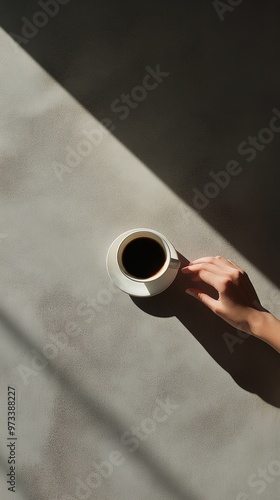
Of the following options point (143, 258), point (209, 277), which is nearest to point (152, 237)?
point (143, 258)

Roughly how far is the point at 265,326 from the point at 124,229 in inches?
15.2

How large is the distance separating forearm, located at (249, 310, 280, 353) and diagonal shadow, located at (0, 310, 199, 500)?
0.37m

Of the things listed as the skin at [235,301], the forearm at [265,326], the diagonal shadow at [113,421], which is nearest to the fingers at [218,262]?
the skin at [235,301]

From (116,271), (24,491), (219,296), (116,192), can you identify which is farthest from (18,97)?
(24,491)

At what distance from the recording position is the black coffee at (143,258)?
1209mm

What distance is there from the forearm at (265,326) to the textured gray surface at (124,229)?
0.24ft

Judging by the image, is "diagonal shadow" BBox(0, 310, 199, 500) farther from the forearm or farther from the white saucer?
the forearm

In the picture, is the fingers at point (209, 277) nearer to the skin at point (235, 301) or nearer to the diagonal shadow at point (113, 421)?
the skin at point (235, 301)

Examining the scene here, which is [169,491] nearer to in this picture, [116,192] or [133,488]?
[133,488]

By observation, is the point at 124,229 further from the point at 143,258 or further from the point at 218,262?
the point at 218,262

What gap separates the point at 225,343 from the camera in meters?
1.27

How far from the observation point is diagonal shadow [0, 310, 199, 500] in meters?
1.25

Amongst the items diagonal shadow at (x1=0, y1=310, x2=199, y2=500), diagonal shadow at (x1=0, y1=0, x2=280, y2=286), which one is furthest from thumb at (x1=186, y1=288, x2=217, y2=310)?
diagonal shadow at (x1=0, y1=310, x2=199, y2=500)

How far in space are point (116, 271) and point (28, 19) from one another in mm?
653
